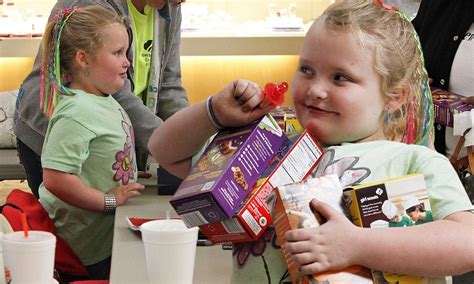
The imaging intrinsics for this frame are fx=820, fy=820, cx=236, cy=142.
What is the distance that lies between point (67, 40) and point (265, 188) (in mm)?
1710

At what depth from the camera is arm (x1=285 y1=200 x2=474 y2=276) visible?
1170mm

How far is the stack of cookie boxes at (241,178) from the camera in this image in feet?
3.93

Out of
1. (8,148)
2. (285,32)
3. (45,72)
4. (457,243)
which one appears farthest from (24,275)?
(285,32)

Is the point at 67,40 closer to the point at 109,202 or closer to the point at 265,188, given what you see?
the point at 109,202

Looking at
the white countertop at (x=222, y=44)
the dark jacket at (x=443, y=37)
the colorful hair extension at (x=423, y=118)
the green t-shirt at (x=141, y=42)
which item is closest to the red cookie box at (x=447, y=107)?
the dark jacket at (x=443, y=37)

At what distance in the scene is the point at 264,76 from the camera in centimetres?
584

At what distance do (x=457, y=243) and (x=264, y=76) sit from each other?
465 cm

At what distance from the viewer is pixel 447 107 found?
2.28 m

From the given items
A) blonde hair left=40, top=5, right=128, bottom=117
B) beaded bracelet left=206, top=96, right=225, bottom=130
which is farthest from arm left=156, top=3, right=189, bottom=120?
beaded bracelet left=206, top=96, right=225, bottom=130

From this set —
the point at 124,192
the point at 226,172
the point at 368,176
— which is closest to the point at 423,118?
Result: the point at 368,176

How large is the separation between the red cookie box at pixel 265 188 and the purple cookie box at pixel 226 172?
0.01m

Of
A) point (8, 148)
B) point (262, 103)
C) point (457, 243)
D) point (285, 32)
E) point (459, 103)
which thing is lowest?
→ point (8, 148)

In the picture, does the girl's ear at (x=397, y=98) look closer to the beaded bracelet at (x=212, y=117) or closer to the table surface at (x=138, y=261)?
the beaded bracelet at (x=212, y=117)

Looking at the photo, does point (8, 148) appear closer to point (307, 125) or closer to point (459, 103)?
point (459, 103)
